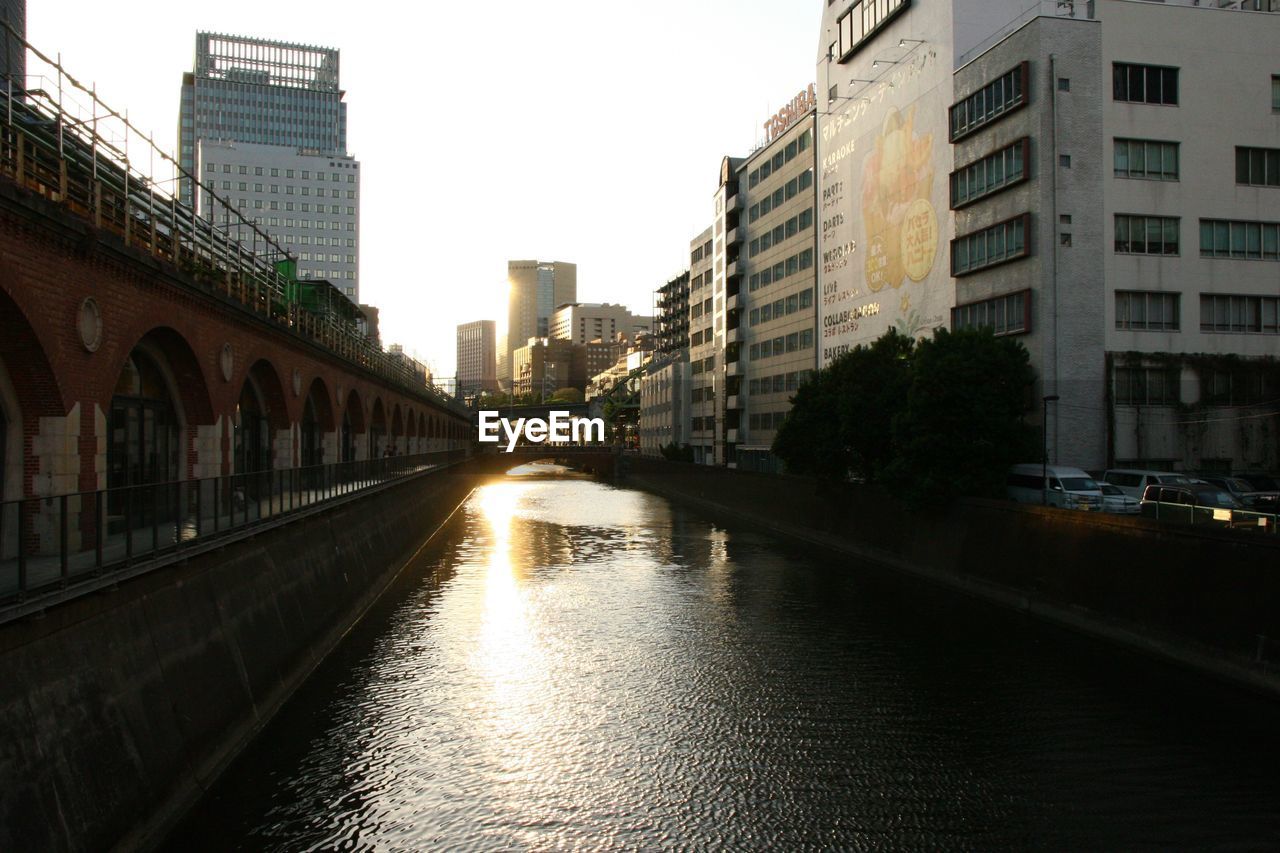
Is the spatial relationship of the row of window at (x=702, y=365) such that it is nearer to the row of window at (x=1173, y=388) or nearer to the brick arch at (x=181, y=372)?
the row of window at (x=1173, y=388)

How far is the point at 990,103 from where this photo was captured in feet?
161

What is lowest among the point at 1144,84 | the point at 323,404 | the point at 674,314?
the point at 323,404

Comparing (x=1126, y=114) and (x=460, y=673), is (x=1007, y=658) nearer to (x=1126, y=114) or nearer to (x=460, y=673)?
(x=460, y=673)

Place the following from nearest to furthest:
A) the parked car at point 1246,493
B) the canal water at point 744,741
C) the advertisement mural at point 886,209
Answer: the canal water at point 744,741 → the parked car at point 1246,493 → the advertisement mural at point 886,209

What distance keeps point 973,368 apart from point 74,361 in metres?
28.9

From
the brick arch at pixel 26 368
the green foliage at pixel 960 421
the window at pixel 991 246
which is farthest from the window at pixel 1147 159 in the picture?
the brick arch at pixel 26 368

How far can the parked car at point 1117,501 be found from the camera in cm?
3372

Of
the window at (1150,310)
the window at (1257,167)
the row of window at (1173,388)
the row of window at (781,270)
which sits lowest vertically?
the row of window at (1173,388)

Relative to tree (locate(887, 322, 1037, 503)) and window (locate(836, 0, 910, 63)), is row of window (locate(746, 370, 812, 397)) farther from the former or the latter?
tree (locate(887, 322, 1037, 503))

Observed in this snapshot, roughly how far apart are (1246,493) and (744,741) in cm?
3074

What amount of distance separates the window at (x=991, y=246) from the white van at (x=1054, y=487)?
1386cm

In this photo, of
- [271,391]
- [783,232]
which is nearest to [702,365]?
[783,232]
